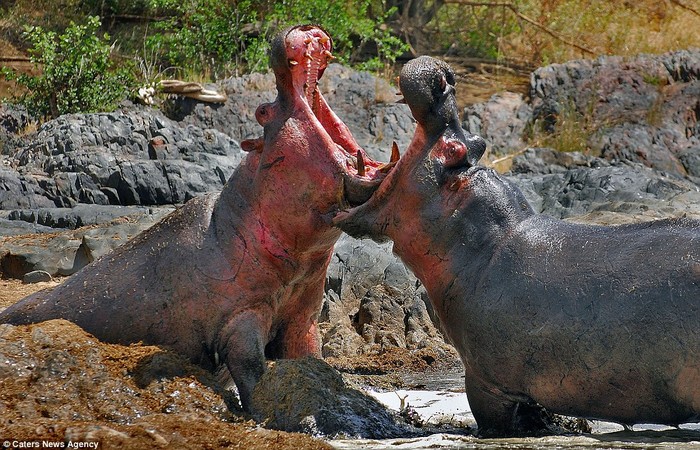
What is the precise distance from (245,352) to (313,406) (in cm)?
68

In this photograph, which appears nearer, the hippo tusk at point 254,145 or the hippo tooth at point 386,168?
the hippo tooth at point 386,168

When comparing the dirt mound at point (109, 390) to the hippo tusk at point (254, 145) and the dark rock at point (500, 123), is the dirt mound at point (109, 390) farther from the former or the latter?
the dark rock at point (500, 123)

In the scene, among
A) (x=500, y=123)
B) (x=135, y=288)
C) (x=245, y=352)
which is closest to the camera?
(x=245, y=352)

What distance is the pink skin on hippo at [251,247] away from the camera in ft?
23.0

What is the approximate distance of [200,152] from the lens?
50.0ft

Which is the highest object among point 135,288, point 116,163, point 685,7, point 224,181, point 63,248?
point 685,7

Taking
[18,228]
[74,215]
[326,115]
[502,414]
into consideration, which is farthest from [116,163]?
[502,414]

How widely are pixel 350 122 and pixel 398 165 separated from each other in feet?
38.2

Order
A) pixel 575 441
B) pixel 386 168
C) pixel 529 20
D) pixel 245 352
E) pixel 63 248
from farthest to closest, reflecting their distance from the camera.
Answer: pixel 529 20 < pixel 63 248 < pixel 386 168 < pixel 245 352 < pixel 575 441

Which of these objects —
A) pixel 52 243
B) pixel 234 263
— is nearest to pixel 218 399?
pixel 234 263

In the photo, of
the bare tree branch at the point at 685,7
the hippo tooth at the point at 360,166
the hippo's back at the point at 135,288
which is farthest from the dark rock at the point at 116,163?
the bare tree branch at the point at 685,7

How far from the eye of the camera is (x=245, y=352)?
6809 mm

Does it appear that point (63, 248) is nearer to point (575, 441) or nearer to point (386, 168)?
point (386, 168)

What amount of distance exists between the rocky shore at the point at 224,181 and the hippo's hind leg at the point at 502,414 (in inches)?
19.8
